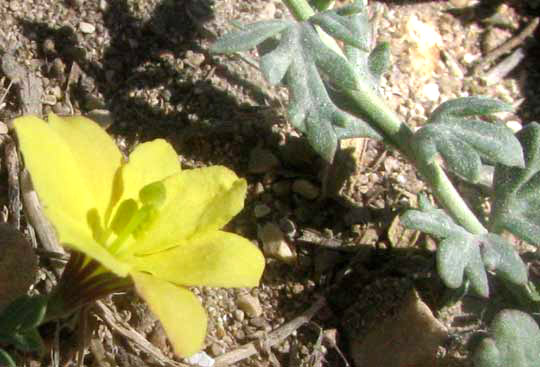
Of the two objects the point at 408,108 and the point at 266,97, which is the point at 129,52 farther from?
the point at 408,108

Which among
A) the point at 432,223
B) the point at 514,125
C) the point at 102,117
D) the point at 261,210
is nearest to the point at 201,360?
the point at 261,210

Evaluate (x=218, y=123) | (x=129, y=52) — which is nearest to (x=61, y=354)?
(x=218, y=123)

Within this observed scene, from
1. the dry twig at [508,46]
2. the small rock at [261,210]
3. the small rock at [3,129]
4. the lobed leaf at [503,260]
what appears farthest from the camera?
the dry twig at [508,46]

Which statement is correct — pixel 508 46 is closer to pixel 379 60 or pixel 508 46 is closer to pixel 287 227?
pixel 379 60

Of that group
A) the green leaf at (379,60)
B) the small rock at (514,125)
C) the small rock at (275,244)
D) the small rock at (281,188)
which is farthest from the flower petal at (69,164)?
the small rock at (514,125)

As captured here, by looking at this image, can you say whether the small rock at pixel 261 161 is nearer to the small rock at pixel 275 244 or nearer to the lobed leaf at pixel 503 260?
the small rock at pixel 275 244
